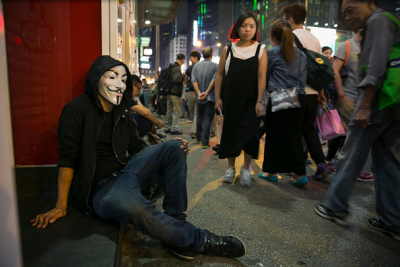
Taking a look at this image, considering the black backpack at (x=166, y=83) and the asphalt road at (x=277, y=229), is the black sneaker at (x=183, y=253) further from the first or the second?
the black backpack at (x=166, y=83)

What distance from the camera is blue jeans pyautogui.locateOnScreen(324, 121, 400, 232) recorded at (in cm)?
223

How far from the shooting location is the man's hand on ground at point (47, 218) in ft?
6.41

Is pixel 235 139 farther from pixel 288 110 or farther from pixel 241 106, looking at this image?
pixel 288 110

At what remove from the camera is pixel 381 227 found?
2463mm

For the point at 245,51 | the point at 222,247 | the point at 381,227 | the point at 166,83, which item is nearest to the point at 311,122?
the point at 245,51

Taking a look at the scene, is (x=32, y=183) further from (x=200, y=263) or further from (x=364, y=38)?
(x=364, y=38)

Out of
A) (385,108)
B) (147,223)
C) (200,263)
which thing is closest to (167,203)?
(147,223)

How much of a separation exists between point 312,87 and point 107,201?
2.75m

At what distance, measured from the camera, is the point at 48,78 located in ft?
8.45

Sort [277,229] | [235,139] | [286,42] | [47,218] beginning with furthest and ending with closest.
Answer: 1. [235,139]
2. [286,42]
3. [277,229]
4. [47,218]

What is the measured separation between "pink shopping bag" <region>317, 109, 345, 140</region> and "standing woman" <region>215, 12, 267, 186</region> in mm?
1083

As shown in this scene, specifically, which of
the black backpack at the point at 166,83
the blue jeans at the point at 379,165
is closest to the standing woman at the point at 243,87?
the blue jeans at the point at 379,165

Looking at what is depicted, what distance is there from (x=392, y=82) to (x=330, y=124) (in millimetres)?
1796

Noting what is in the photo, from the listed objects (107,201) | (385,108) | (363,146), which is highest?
(385,108)
